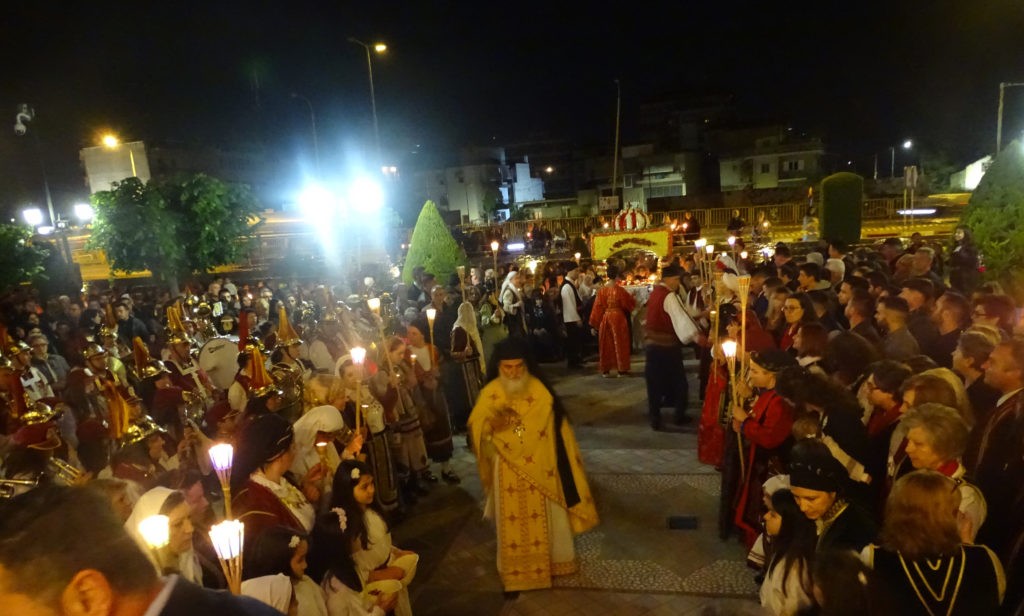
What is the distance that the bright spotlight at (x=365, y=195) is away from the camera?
82.2 feet

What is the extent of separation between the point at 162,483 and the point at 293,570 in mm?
1726

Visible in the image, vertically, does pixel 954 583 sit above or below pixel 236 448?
below

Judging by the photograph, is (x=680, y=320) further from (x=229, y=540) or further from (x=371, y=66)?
(x=371, y=66)

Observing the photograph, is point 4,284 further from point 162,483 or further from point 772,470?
point 772,470

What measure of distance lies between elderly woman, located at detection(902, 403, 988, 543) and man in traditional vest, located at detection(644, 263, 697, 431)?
15.0 ft

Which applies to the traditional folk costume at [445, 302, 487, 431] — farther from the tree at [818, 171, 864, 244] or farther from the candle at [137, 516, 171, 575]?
the tree at [818, 171, 864, 244]

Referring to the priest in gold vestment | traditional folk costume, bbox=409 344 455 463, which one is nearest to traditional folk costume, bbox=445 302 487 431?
traditional folk costume, bbox=409 344 455 463

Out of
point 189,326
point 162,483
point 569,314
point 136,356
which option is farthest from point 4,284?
point 162,483

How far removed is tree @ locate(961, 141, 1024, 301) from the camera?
10.0 m

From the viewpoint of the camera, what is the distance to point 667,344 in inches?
329

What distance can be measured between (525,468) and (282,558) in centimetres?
225

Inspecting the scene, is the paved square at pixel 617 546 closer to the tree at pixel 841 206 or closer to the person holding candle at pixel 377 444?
the person holding candle at pixel 377 444

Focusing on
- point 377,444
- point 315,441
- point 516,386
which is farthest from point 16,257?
point 516,386

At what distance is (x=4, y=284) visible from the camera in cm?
1462
